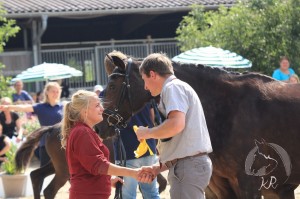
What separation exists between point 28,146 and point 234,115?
162 inches

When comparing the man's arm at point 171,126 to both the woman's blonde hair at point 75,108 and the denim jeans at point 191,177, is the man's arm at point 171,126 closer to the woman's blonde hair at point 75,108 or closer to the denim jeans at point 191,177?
the denim jeans at point 191,177

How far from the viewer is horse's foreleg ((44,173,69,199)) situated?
9961mm

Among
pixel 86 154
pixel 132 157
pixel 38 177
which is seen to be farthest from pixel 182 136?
pixel 38 177

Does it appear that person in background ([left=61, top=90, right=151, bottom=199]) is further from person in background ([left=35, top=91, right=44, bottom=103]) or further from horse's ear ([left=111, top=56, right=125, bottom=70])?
person in background ([left=35, top=91, right=44, bottom=103])

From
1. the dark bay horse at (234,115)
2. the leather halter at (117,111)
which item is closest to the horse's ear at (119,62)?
the dark bay horse at (234,115)

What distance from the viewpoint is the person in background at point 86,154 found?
17.7 feet

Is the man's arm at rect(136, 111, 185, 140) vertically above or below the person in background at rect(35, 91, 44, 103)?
above

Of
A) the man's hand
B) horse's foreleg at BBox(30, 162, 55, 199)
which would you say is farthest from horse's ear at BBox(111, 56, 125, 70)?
horse's foreleg at BBox(30, 162, 55, 199)

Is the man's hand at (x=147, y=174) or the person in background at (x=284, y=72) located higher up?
the person in background at (x=284, y=72)

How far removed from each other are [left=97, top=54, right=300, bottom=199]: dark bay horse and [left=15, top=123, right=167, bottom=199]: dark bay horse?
8.59 feet

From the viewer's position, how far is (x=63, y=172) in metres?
9.96

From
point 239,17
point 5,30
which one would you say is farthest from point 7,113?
point 239,17

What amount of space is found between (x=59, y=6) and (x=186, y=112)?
14794mm

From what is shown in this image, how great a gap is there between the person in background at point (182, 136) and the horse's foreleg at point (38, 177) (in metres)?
5.01
